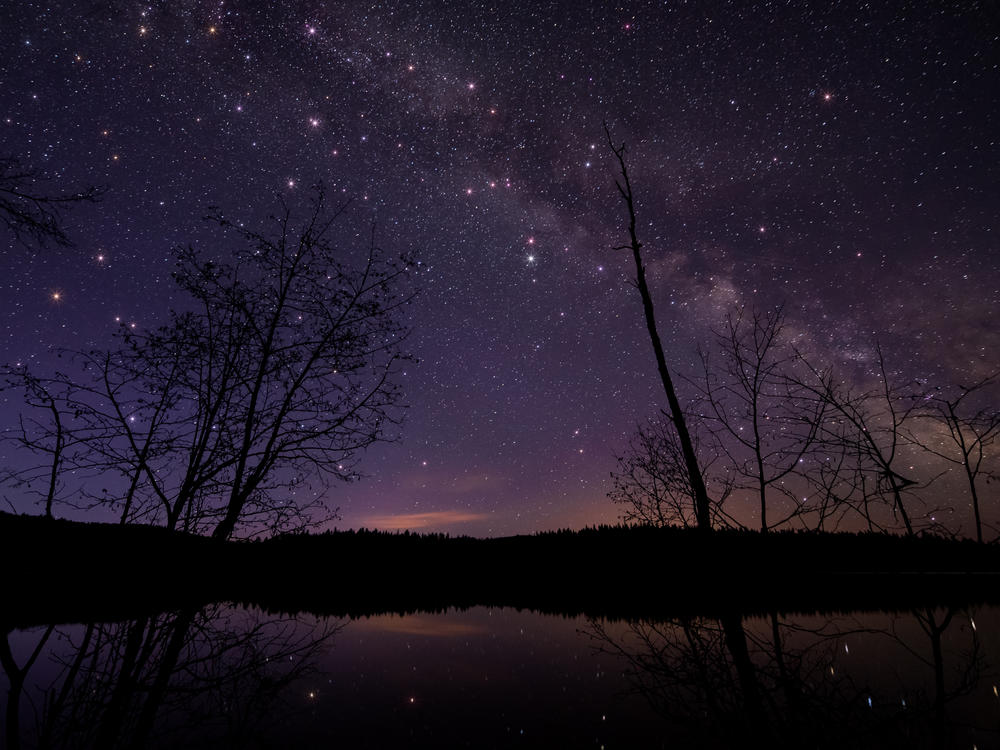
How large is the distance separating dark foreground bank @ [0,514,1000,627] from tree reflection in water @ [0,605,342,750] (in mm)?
1046

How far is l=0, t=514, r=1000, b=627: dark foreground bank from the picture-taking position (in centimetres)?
640

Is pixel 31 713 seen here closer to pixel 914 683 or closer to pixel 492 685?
pixel 492 685

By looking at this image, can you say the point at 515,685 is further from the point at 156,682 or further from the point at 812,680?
the point at 156,682

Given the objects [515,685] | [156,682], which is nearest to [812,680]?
[515,685]

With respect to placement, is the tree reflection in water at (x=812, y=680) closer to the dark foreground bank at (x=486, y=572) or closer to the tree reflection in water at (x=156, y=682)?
the dark foreground bank at (x=486, y=572)

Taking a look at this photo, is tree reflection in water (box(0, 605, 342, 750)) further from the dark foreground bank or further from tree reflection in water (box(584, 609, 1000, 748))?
tree reflection in water (box(584, 609, 1000, 748))

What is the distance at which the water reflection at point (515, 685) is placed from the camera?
2.30 m

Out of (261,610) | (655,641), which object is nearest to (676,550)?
(655,641)

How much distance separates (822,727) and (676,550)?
9.42 m

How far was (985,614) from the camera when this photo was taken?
16.6 feet

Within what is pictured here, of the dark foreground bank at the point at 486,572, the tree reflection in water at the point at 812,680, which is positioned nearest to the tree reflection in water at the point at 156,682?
the dark foreground bank at the point at 486,572

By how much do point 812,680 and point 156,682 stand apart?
4483mm

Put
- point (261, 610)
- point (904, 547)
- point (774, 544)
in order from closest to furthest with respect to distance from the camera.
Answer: point (261, 610)
point (774, 544)
point (904, 547)

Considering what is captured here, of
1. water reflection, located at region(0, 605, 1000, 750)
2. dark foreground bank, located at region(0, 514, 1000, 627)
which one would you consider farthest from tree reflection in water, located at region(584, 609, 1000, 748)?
dark foreground bank, located at region(0, 514, 1000, 627)
